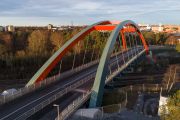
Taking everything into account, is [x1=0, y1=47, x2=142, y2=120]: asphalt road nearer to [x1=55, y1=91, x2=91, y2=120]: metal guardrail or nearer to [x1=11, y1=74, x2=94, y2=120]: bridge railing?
[x1=11, y1=74, x2=94, y2=120]: bridge railing

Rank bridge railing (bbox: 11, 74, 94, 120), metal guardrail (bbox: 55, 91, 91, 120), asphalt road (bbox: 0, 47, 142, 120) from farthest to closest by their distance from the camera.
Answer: asphalt road (bbox: 0, 47, 142, 120), metal guardrail (bbox: 55, 91, 91, 120), bridge railing (bbox: 11, 74, 94, 120)

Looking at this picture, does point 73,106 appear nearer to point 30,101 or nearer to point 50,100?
point 50,100

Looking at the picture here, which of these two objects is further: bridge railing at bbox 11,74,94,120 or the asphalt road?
the asphalt road

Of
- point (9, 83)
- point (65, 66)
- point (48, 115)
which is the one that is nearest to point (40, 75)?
point (48, 115)

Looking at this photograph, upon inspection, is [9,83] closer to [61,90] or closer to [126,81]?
[126,81]

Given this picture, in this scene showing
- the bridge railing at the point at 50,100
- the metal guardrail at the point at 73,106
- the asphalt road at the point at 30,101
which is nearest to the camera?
the bridge railing at the point at 50,100

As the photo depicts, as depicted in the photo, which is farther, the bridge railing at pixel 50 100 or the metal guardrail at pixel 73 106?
the metal guardrail at pixel 73 106

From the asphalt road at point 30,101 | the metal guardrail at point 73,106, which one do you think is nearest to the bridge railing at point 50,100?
the asphalt road at point 30,101

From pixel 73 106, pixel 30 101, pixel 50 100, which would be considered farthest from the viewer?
pixel 30 101

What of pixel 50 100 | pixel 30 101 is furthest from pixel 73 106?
pixel 30 101

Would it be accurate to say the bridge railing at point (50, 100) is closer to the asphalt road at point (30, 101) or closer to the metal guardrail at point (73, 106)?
the asphalt road at point (30, 101)

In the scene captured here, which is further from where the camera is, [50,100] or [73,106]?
[50,100]


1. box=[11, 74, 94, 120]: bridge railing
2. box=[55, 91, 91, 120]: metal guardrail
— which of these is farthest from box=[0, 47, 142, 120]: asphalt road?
box=[55, 91, 91, 120]: metal guardrail
